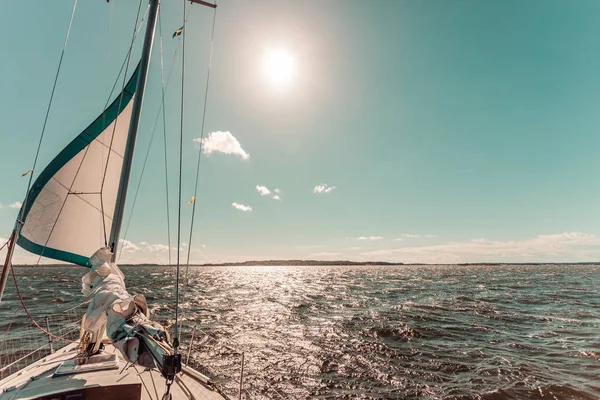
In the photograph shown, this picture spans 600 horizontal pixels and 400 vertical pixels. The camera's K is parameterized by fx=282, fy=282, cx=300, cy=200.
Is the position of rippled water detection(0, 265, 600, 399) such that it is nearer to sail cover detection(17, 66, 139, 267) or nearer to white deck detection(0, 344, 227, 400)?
white deck detection(0, 344, 227, 400)

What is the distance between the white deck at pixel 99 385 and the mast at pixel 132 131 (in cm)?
232

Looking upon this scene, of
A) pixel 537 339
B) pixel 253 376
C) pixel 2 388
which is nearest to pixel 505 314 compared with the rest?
pixel 537 339

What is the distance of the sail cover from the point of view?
24.0 feet

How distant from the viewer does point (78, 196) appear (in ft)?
25.0

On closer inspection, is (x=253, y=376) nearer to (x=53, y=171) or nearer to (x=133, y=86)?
(x=53, y=171)

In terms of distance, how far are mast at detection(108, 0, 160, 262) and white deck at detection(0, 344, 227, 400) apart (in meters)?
2.32

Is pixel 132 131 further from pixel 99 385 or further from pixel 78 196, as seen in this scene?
pixel 99 385

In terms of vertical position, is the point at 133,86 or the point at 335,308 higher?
the point at 133,86

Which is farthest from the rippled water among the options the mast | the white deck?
the mast

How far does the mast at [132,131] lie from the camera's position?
6457 mm

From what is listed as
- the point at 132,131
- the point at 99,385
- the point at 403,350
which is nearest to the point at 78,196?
the point at 132,131

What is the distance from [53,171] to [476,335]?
19.4 meters

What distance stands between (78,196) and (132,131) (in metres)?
2.69

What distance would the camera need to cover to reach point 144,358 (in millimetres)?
3770
